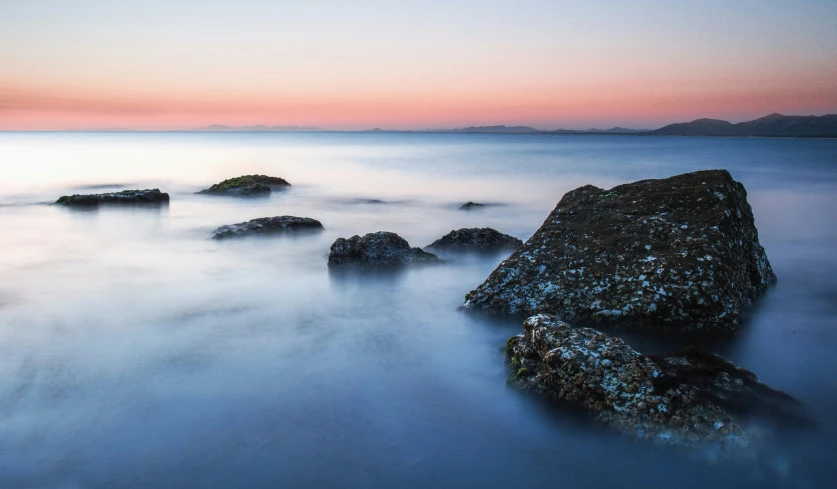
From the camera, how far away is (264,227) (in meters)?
14.8

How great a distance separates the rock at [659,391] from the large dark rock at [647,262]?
1667 millimetres

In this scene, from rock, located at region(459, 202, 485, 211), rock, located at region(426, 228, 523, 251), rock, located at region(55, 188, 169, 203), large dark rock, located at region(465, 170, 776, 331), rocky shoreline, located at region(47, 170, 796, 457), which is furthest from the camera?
rock, located at region(459, 202, 485, 211)

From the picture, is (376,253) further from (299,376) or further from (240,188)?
(240,188)

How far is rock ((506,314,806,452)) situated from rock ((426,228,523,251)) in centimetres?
690

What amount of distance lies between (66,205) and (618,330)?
19.3m

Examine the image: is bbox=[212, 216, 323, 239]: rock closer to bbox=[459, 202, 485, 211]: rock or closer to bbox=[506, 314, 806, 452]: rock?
bbox=[459, 202, 485, 211]: rock

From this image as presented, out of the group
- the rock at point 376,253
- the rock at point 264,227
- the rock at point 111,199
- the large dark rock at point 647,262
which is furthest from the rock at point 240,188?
the large dark rock at point 647,262

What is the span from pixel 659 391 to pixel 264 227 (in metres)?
11.7

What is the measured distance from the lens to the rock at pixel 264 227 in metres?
14.7

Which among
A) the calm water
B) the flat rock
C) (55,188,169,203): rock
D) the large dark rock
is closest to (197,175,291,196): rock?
the flat rock

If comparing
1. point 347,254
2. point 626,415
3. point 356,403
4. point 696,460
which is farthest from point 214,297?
point 696,460

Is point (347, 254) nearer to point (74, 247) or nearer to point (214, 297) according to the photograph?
point (214, 297)

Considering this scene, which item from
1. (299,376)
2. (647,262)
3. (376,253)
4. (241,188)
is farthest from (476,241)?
(241,188)

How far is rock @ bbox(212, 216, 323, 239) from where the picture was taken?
14.7 metres
